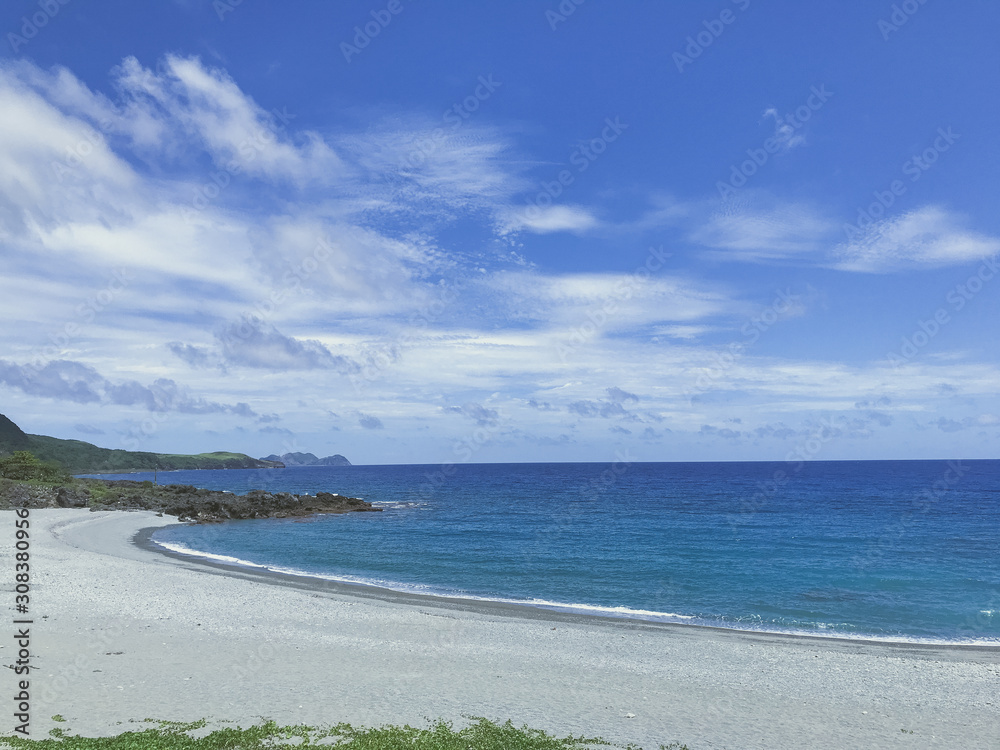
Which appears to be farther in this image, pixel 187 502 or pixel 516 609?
pixel 187 502

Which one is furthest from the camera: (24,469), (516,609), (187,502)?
(24,469)

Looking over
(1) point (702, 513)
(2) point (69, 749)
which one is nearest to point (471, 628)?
(2) point (69, 749)

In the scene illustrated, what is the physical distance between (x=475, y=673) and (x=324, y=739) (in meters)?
6.21

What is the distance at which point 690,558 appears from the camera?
41.9 metres

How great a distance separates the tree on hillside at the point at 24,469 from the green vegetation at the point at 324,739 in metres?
90.7

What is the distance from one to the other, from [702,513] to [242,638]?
6362 centimetres

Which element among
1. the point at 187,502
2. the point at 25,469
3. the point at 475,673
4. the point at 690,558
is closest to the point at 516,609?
the point at 475,673

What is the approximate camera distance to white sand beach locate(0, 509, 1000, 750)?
45.6 feet

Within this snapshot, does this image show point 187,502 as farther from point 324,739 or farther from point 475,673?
point 324,739

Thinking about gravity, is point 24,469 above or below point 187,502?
above

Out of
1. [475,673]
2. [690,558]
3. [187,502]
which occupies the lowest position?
[187,502]

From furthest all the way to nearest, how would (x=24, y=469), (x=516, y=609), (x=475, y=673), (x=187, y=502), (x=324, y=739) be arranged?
(x=24, y=469), (x=187, y=502), (x=516, y=609), (x=475, y=673), (x=324, y=739)

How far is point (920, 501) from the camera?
90562 millimetres

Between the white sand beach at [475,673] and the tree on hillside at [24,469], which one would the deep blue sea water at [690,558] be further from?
the tree on hillside at [24,469]
